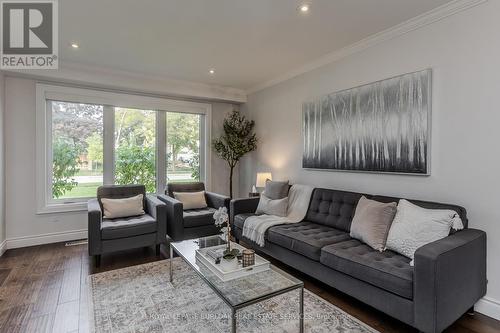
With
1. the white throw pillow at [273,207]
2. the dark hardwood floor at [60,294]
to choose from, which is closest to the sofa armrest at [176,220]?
the dark hardwood floor at [60,294]

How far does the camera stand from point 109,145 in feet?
14.4

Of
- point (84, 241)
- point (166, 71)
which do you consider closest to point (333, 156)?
point (166, 71)

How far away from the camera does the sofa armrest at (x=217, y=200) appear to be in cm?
404

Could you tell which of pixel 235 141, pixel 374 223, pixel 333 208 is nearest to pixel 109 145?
pixel 235 141

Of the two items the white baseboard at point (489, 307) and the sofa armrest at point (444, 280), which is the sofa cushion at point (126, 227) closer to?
the sofa armrest at point (444, 280)

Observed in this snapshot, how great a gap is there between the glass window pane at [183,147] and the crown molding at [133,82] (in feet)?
1.48

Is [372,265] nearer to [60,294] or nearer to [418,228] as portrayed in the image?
[418,228]

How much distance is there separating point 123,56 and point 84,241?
2758 mm

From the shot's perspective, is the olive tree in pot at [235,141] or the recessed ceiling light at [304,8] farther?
the olive tree in pot at [235,141]

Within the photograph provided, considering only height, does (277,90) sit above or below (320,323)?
above

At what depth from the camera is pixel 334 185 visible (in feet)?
11.6

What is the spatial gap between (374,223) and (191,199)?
8.75 ft

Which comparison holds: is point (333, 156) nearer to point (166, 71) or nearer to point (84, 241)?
point (166, 71)

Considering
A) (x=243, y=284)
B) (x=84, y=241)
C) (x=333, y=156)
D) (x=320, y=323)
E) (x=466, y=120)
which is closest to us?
(x=243, y=284)
